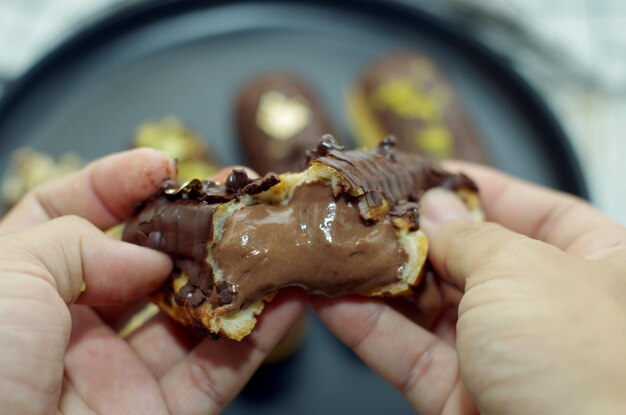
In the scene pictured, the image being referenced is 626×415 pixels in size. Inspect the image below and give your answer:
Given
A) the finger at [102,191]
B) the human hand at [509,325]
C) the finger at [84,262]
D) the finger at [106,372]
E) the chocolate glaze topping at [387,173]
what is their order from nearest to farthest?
the human hand at [509,325], the finger at [84,262], the chocolate glaze topping at [387,173], the finger at [106,372], the finger at [102,191]

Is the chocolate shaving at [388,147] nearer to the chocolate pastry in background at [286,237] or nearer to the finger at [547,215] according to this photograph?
the chocolate pastry in background at [286,237]

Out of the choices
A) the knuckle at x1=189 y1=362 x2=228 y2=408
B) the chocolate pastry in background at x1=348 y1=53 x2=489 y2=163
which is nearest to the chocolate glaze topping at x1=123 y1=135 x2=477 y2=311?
the knuckle at x1=189 y1=362 x2=228 y2=408

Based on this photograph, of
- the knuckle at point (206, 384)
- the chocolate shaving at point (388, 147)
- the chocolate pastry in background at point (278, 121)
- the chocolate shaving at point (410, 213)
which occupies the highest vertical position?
the chocolate shaving at point (388, 147)

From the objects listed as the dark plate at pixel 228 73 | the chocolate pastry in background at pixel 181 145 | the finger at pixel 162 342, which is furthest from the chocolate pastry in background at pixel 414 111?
the finger at pixel 162 342

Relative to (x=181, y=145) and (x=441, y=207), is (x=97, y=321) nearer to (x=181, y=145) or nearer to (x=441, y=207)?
(x=441, y=207)

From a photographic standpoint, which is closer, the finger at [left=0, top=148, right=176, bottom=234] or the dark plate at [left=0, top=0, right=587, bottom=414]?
the finger at [left=0, top=148, right=176, bottom=234]

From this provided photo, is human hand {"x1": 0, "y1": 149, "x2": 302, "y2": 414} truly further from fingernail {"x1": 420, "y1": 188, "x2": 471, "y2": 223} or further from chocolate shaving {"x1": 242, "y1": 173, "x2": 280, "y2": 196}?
fingernail {"x1": 420, "y1": 188, "x2": 471, "y2": 223}
